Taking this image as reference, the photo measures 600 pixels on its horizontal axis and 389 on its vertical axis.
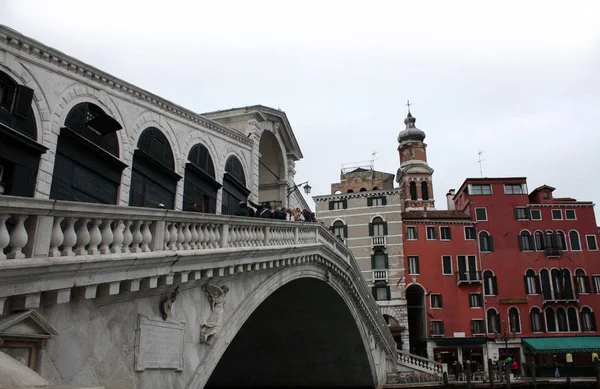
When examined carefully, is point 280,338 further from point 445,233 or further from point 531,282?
point 531,282

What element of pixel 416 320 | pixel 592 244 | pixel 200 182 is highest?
pixel 592 244

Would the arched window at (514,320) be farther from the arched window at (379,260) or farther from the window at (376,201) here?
the window at (376,201)

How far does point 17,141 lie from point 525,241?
112ft

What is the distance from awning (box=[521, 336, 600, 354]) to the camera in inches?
1251

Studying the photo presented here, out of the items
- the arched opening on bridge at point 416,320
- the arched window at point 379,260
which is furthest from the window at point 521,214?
the arched window at point 379,260

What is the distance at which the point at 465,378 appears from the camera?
94.1ft

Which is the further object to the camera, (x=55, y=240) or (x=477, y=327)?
(x=477, y=327)

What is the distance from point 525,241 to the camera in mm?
35625

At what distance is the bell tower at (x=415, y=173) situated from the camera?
4259 cm

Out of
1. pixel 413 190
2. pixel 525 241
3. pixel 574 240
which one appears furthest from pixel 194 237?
pixel 413 190

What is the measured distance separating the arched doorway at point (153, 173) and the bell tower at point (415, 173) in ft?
105

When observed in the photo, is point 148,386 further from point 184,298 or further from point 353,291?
point 353,291

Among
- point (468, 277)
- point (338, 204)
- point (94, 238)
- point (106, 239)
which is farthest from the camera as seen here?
point (338, 204)

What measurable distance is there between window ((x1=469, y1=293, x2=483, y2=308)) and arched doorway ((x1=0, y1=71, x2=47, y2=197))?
102ft
